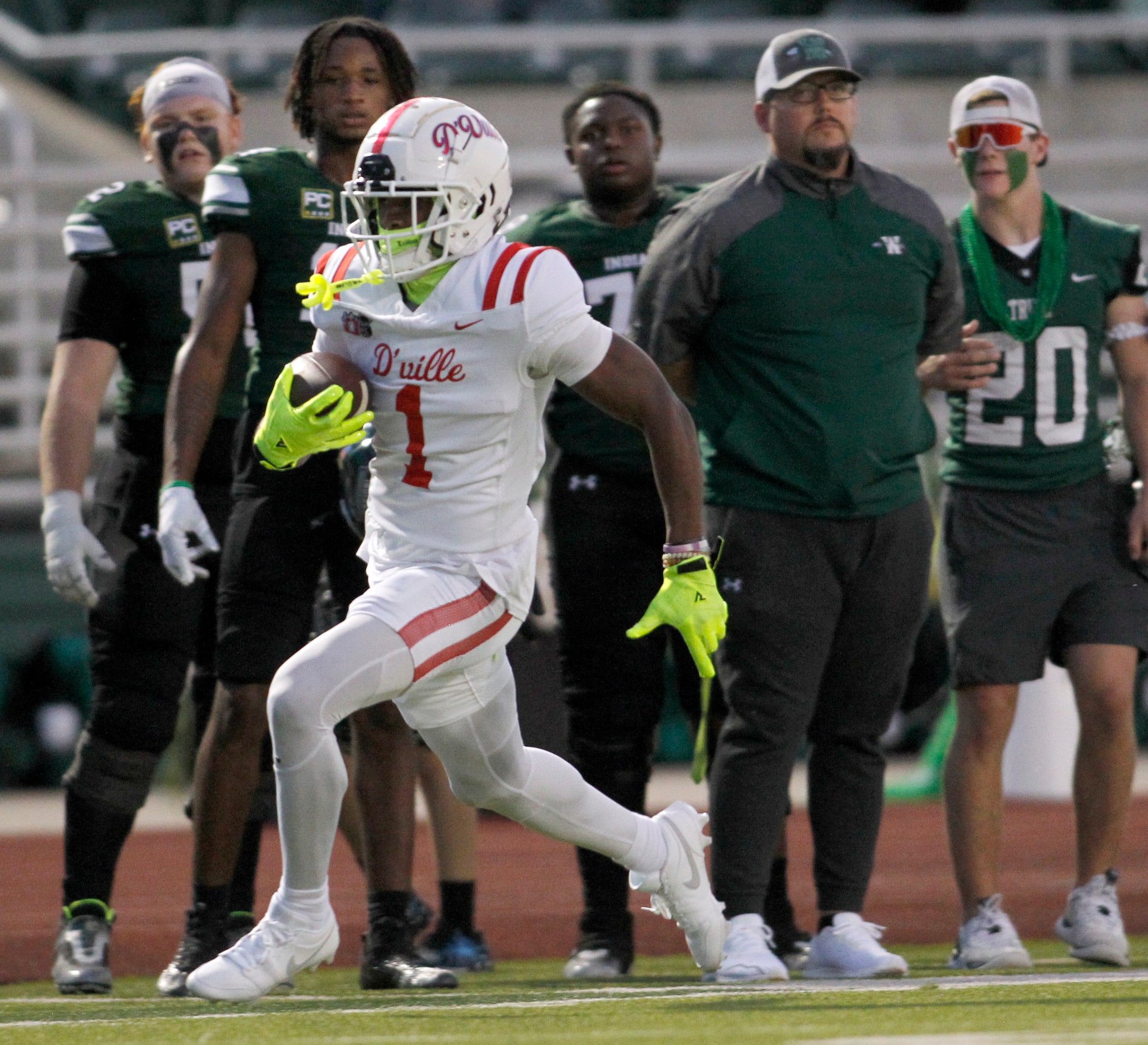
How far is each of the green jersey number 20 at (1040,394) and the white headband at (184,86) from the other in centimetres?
188

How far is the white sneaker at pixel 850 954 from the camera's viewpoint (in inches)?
170

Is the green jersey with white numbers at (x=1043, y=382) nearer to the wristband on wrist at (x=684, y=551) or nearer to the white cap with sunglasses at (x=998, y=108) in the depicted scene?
the white cap with sunglasses at (x=998, y=108)

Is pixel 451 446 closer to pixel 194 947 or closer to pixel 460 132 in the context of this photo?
pixel 460 132

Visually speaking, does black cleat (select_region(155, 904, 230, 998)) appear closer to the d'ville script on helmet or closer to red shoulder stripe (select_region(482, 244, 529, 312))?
red shoulder stripe (select_region(482, 244, 529, 312))

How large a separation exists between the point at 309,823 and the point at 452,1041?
2.18 feet

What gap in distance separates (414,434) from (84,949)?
144cm

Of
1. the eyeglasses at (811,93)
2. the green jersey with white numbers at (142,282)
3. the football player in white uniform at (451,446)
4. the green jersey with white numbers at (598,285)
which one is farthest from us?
the green jersey with white numbers at (598,285)

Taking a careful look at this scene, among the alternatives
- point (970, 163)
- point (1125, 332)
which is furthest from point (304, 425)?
point (1125, 332)

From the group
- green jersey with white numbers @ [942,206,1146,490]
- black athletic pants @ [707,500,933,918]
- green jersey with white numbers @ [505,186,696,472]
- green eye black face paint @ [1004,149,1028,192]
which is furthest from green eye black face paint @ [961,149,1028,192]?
black athletic pants @ [707,500,933,918]

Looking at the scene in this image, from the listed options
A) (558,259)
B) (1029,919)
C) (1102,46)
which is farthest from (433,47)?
(558,259)

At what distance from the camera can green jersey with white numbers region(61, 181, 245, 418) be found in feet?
15.9

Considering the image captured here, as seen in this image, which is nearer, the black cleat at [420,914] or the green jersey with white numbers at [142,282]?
the green jersey with white numbers at [142,282]

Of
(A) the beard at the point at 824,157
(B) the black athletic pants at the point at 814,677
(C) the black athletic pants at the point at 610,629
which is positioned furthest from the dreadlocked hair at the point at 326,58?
(B) the black athletic pants at the point at 814,677

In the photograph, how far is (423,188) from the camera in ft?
12.4
